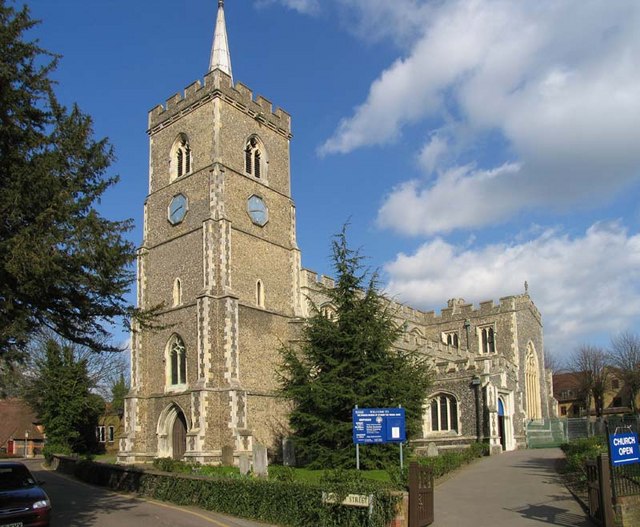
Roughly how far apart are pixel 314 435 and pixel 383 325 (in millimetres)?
4178

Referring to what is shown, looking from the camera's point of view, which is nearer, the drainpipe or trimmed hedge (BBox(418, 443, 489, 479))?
trimmed hedge (BBox(418, 443, 489, 479))

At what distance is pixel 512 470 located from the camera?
1977 centimetres

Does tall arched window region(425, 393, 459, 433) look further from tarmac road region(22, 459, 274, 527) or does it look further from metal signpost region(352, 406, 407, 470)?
tarmac road region(22, 459, 274, 527)

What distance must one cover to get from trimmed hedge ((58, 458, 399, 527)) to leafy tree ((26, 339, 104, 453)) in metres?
20.2

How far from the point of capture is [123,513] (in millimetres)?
13758

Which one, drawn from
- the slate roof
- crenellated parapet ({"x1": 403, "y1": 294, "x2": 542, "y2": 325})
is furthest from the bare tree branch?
the slate roof

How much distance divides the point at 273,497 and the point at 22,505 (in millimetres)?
4651

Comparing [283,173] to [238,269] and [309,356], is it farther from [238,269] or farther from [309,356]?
[309,356]

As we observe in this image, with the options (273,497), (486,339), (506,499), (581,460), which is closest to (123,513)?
(273,497)

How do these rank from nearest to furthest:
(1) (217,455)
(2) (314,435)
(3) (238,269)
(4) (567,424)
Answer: (2) (314,435) < (1) (217,455) < (3) (238,269) < (4) (567,424)

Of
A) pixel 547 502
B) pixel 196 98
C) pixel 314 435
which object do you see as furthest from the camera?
pixel 196 98

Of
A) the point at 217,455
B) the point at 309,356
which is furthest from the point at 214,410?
the point at 309,356

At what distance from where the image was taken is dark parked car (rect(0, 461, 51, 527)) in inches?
409

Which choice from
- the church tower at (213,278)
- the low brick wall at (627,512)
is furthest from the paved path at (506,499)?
the church tower at (213,278)
